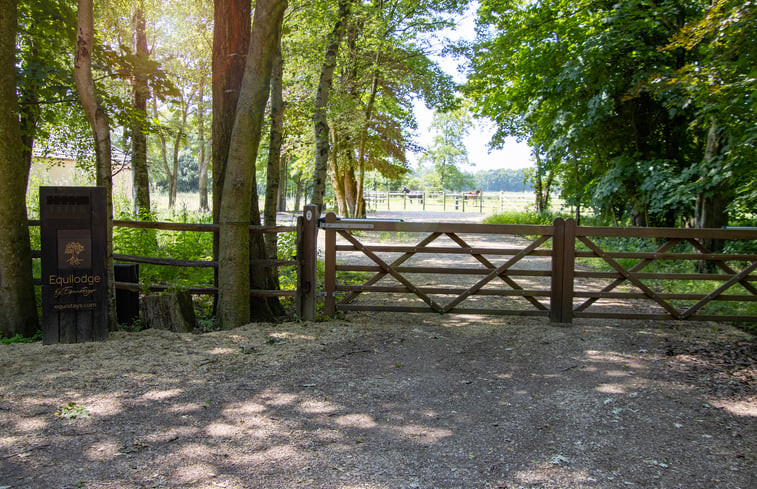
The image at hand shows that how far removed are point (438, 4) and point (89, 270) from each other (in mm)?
16389

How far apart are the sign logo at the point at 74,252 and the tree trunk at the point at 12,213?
89cm

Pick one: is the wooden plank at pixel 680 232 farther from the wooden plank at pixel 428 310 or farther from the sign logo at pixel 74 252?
the sign logo at pixel 74 252

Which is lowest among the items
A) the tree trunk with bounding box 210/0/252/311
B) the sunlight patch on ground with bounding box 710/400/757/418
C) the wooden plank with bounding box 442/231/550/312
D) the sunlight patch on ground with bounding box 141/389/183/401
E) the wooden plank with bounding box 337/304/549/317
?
the sunlight patch on ground with bounding box 710/400/757/418

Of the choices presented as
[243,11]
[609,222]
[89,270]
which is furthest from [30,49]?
[609,222]

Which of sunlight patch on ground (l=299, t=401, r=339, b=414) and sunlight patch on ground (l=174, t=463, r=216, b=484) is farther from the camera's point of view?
sunlight patch on ground (l=299, t=401, r=339, b=414)

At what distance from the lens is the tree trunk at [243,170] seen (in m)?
6.34

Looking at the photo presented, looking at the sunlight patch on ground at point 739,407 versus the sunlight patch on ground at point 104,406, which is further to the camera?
the sunlight patch on ground at point 739,407

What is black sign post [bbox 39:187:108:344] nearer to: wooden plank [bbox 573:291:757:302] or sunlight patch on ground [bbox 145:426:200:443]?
sunlight patch on ground [bbox 145:426:200:443]

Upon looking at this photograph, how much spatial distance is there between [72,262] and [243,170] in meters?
2.17

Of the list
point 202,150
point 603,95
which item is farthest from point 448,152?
point 603,95

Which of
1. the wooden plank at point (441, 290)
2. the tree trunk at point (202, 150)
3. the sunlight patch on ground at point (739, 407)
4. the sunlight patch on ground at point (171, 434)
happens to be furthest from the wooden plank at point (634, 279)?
the tree trunk at point (202, 150)

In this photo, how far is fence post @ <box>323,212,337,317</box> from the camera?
725cm

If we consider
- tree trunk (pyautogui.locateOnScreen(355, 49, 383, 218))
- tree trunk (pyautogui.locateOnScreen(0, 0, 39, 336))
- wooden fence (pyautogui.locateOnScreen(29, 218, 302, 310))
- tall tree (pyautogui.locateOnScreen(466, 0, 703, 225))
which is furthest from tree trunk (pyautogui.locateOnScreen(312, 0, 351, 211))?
tree trunk (pyautogui.locateOnScreen(355, 49, 383, 218))

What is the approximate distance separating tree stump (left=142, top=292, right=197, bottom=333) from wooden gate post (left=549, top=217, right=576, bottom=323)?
4.91 meters
